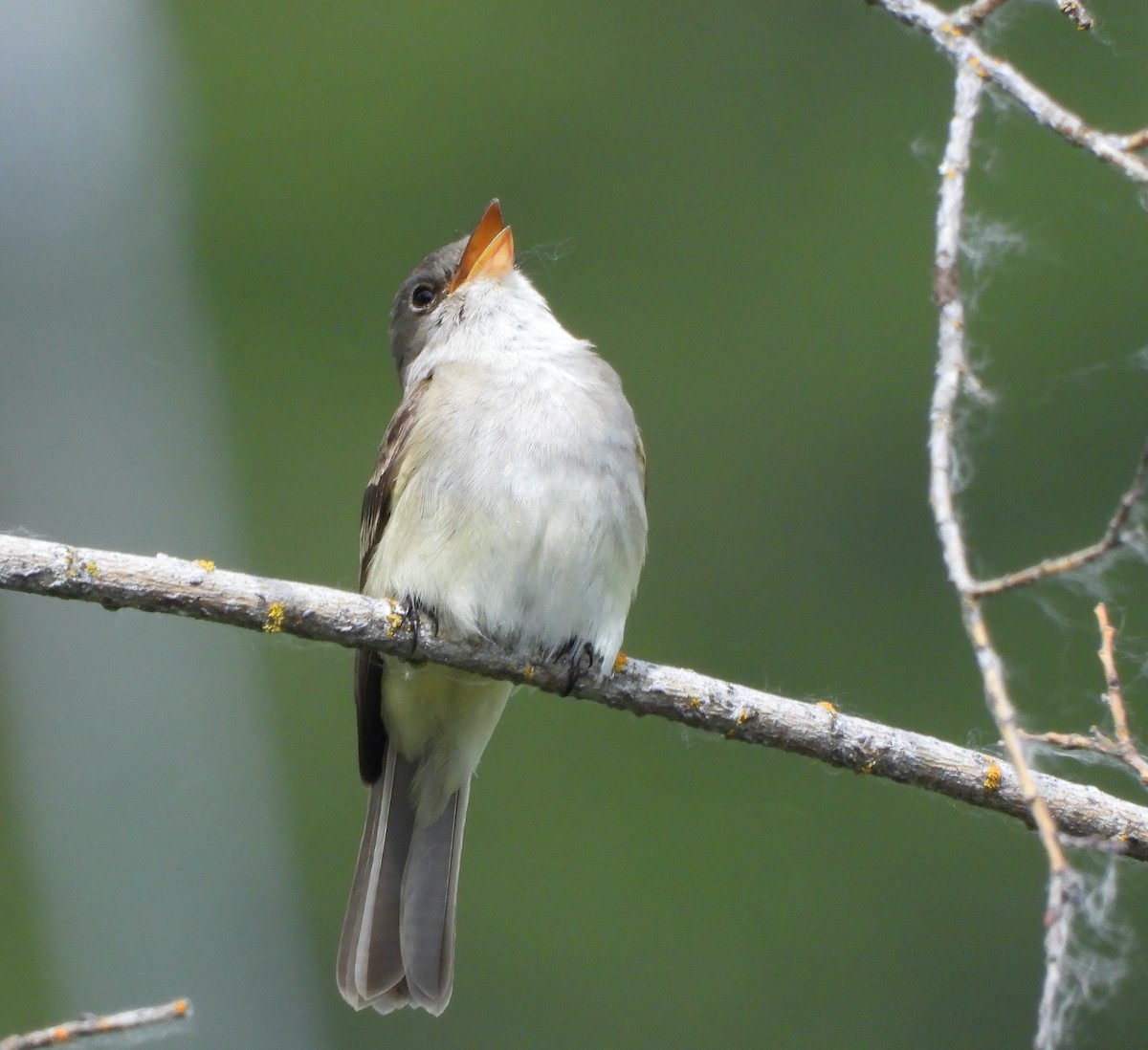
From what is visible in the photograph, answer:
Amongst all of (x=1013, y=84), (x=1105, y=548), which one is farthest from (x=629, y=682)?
(x=1013, y=84)

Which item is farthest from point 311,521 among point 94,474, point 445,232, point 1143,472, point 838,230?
point 1143,472

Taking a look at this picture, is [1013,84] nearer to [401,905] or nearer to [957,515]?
[957,515]

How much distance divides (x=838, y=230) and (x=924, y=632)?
7.43 ft

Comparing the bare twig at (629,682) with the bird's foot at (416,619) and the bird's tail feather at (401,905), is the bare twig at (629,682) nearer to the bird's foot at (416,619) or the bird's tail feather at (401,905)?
the bird's foot at (416,619)

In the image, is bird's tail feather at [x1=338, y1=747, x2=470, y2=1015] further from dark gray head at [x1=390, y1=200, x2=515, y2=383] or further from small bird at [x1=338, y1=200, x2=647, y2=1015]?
dark gray head at [x1=390, y1=200, x2=515, y2=383]

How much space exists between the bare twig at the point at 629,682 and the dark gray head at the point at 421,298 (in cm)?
130

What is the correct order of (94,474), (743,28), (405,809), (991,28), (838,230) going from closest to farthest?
(991,28)
(405,809)
(94,474)
(838,230)
(743,28)

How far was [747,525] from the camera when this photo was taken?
7891 millimetres

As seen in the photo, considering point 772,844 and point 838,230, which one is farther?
point 838,230

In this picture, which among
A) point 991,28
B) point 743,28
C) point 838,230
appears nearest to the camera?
point 991,28

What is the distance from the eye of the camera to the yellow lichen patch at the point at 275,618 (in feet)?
9.10

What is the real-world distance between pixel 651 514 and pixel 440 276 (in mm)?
3488

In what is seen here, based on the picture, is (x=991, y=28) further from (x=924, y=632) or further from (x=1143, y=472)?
(x=924, y=632)

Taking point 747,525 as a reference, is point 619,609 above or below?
below
